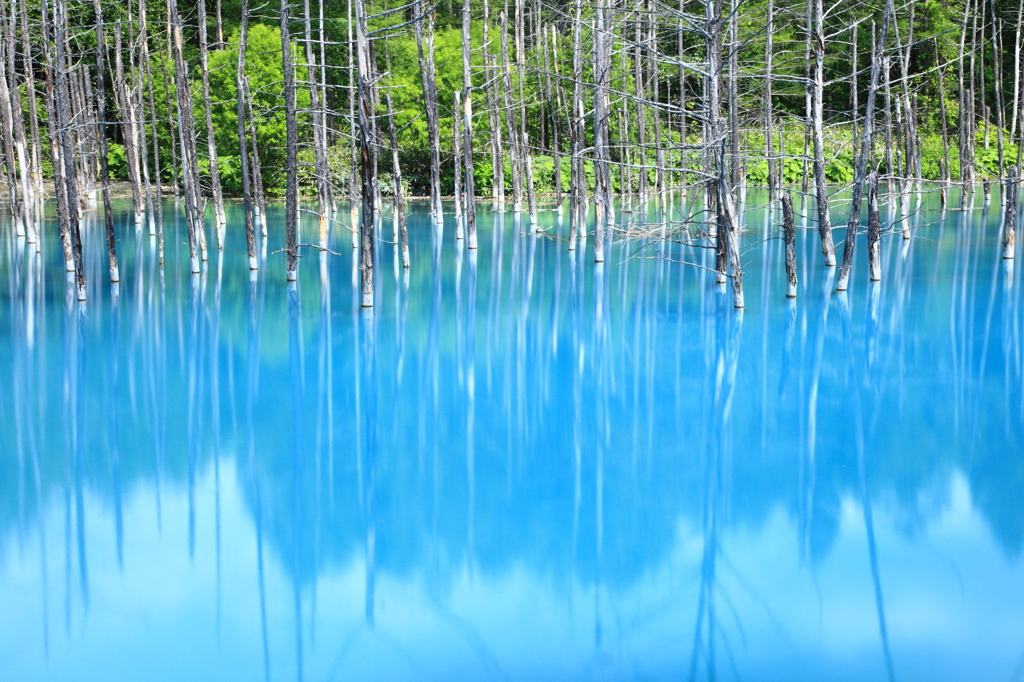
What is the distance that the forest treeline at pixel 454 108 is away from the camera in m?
20.9

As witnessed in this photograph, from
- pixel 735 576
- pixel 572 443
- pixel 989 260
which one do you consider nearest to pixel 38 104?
pixel 989 260

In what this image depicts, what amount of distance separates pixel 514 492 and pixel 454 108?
26.6 meters

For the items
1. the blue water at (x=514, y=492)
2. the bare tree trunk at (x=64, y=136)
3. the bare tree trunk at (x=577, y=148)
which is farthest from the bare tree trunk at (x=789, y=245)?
the bare tree trunk at (x=64, y=136)

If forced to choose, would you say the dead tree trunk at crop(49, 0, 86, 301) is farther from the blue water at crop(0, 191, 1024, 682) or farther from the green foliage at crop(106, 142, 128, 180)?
the green foliage at crop(106, 142, 128, 180)

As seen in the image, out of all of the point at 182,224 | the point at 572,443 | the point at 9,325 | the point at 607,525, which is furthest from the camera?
the point at 182,224

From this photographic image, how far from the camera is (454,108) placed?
109ft

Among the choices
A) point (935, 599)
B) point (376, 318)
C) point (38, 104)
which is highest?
point (38, 104)

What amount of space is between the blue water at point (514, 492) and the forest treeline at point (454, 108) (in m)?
2.65

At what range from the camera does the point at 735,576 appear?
661 centimetres

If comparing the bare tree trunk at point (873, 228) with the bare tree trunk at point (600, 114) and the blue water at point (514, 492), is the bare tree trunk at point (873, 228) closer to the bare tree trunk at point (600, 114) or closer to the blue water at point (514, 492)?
the blue water at point (514, 492)

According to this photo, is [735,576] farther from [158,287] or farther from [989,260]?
[989,260]

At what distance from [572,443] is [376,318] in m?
7.21

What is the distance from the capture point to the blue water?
5.79 metres

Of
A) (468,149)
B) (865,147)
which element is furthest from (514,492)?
(468,149)
